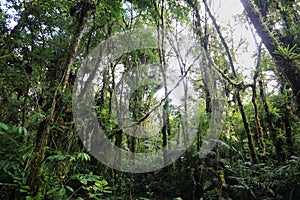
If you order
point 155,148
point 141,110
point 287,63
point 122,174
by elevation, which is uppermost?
point 287,63

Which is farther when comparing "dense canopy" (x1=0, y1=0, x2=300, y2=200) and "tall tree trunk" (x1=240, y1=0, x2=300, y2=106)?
"tall tree trunk" (x1=240, y1=0, x2=300, y2=106)

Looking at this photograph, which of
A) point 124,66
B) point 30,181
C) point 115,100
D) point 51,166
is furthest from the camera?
point 124,66

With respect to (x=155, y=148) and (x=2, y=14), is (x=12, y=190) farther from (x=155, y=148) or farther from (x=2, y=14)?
(x=155, y=148)

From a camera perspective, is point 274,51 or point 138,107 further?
point 138,107

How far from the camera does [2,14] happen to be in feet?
12.3

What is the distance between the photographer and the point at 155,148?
20.1 ft

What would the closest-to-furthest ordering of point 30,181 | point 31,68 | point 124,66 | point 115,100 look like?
point 30,181
point 31,68
point 115,100
point 124,66

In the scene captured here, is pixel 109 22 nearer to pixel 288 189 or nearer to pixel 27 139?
pixel 27 139

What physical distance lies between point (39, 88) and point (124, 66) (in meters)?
3.92

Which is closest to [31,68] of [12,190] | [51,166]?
[51,166]

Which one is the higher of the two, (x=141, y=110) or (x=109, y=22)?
(x=109, y=22)

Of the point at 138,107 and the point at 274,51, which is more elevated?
the point at 274,51

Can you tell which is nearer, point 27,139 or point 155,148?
point 27,139

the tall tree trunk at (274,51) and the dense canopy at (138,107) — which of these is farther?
the tall tree trunk at (274,51)
